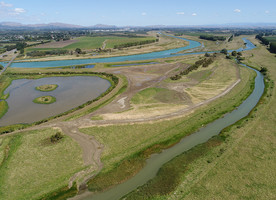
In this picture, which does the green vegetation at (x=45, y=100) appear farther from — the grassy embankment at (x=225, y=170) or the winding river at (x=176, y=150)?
the grassy embankment at (x=225, y=170)

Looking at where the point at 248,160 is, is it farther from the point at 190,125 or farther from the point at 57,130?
the point at 57,130

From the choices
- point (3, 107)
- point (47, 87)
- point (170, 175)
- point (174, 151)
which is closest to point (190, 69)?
point (174, 151)

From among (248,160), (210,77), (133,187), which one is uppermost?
(210,77)

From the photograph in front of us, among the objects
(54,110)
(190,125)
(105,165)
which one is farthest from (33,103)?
(190,125)

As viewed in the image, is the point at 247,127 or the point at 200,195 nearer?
the point at 200,195

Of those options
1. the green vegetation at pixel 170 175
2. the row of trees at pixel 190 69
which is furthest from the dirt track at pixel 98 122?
the green vegetation at pixel 170 175

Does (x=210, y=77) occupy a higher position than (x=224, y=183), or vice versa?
(x=210, y=77)
